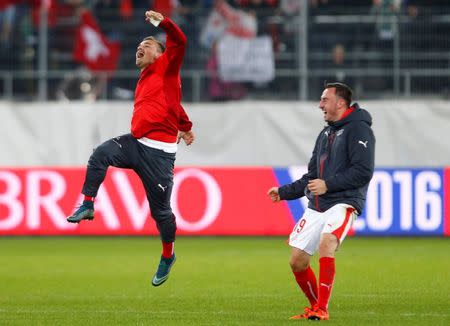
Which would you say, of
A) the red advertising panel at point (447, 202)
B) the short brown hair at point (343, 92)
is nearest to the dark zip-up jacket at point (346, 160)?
the short brown hair at point (343, 92)

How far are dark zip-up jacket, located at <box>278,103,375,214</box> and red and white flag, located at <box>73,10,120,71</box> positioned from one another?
12715 millimetres

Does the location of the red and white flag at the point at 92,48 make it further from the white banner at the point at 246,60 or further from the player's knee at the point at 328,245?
the player's knee at the point at 328,245

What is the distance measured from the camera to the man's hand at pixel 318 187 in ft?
30.6

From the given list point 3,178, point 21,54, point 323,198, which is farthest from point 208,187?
point 323,198

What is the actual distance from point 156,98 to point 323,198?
7.10ft

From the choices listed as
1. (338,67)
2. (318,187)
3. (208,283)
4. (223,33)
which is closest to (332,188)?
(318,187)

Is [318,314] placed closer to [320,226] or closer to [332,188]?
[320,226]

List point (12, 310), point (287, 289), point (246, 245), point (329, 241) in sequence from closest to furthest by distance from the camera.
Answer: point (329, 241)
point (12, 310)
point (287, 289)
point (246, 245)

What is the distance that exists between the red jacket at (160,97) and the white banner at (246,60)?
9.84 meters

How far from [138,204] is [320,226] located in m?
10.0

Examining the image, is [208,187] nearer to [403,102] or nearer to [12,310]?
[403,102]

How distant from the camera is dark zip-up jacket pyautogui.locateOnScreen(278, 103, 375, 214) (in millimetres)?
9312

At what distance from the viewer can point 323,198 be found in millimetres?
9555

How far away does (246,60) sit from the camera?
821 inches
